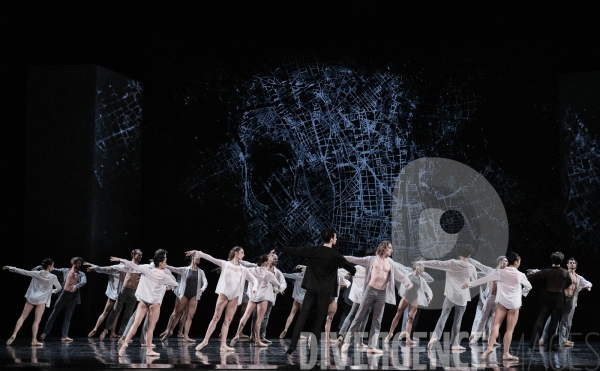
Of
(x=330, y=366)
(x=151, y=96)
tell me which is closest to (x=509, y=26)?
(x=151, y=96)

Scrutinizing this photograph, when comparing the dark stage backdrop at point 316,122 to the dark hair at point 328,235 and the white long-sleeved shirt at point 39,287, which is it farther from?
the dark hair at point 328,235

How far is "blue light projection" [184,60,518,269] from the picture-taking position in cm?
1773

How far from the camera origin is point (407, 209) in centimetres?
1767

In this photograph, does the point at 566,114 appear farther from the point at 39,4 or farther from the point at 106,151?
the point at 39,4

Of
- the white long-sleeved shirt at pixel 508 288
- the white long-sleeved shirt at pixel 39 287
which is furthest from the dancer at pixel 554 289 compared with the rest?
the white long-sleeved shirt at pixel 39 287

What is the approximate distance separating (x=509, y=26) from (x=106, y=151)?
30.3ft

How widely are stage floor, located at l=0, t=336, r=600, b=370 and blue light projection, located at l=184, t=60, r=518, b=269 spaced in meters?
4.62

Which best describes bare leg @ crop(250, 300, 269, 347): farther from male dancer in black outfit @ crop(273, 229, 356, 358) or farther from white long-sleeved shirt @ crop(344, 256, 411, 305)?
male dancer in black outfit @ crop(273, 229, 356, 358)

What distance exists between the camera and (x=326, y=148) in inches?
714

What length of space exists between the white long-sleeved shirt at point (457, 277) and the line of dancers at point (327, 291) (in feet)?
0.05

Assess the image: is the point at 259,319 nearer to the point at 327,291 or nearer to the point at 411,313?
the point at 411,313

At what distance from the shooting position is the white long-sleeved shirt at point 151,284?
11.4 metres

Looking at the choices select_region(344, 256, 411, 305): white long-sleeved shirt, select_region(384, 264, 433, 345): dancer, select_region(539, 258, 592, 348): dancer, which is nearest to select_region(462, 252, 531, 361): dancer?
select_region(344, 256, 411, 305): white long-sleeved shirt

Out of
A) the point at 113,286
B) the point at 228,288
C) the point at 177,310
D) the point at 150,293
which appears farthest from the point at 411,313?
the point at 113,286
